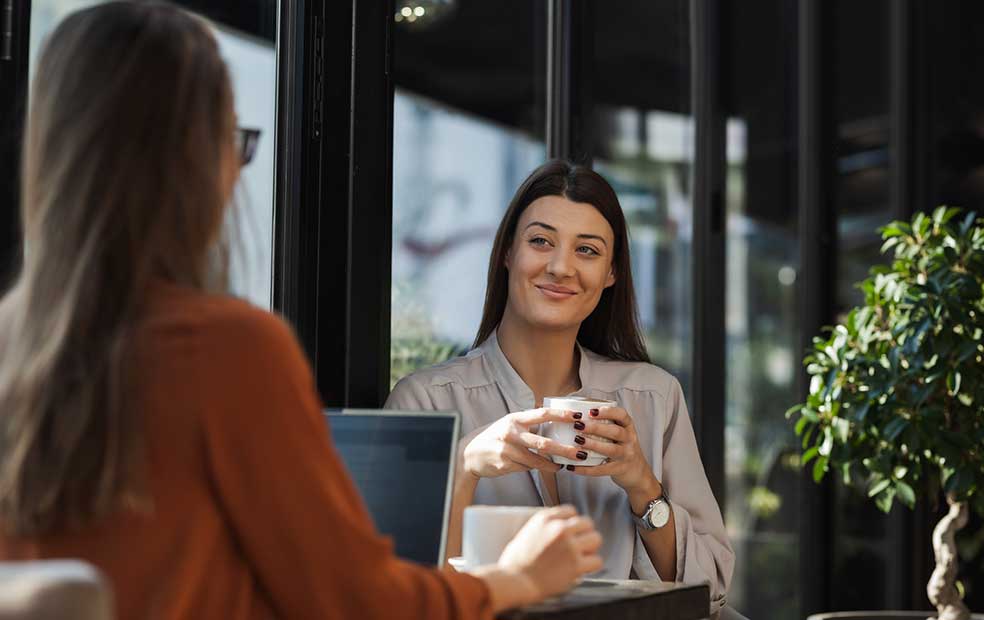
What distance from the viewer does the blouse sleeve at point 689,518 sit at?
2.09 m

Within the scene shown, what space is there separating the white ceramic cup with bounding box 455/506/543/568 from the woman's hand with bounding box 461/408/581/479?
0.36 m

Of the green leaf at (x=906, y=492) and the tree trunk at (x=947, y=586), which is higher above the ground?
the green leaf at (x=906, y=492)

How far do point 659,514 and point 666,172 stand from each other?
2099mm

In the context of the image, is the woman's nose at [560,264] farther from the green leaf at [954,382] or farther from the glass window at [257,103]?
the green leaf at [954,382]

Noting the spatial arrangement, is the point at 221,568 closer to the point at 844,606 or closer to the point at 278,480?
the point at 278,480

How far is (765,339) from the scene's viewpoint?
4.34 metres

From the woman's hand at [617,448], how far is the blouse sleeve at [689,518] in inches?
6.4

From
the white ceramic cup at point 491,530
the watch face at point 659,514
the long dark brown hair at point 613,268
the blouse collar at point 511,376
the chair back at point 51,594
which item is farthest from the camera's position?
the long dark brown hair at point 613,268

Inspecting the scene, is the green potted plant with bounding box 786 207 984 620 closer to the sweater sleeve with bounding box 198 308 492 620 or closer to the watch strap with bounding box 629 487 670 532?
the watch strap with bounding box 629 487 670 532

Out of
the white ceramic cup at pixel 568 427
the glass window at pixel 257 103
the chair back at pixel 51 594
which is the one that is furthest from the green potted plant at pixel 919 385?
the chair back at pixel 51 594

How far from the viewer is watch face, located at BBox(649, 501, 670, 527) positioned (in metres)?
2.04

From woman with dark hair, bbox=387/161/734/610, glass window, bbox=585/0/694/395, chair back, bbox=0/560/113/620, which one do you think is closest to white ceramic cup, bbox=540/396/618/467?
woman with dark hair, bbox=387/161/734/610

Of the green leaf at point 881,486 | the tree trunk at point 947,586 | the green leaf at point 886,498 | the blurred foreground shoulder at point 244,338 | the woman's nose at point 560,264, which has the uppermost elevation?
the woman's nose at point 560,264

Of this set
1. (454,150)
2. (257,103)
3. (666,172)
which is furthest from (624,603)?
(666,172)
